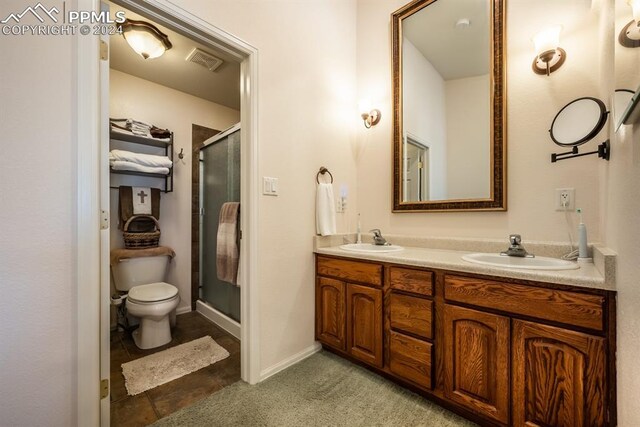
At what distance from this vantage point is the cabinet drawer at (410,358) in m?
1.36

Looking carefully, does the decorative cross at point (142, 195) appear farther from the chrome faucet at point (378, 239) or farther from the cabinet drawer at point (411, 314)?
the cabinet drawer at point (411, 314)

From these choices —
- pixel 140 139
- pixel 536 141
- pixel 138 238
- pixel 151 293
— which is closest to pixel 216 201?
pixel 138 238

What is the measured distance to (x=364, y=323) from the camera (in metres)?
1.64

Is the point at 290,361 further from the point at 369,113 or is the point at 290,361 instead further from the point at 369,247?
the point at 369,113

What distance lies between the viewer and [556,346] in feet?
3.31

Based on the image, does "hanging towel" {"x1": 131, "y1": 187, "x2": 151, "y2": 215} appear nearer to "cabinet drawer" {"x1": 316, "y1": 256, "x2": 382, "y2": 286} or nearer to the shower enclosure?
the shower enclosure

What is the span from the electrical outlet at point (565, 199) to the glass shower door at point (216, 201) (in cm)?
218

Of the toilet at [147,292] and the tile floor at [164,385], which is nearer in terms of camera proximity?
the tile floor at [164,385]

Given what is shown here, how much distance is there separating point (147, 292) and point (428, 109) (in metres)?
2.60

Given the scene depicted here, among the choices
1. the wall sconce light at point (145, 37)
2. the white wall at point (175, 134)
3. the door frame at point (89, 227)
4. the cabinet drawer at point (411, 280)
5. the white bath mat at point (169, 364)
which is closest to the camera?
the door frame at point (89, 227)

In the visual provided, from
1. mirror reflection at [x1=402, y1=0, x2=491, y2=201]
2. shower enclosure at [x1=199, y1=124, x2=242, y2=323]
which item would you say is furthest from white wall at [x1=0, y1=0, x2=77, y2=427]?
mirror reflection at [x1=402, y1=0, x2=491, y2=201]

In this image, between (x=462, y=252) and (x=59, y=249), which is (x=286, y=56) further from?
(x=462, y=252)

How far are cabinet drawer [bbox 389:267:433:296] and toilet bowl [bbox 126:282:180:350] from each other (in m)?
1.67

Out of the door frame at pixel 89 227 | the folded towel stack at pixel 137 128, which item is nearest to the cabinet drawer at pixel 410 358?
the door frame at pixel 89 227
